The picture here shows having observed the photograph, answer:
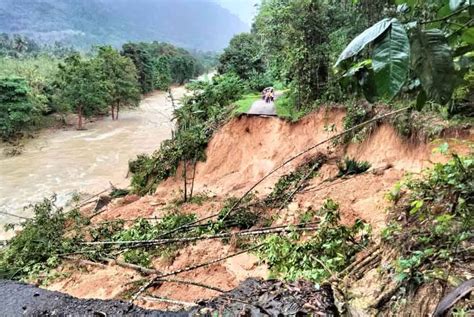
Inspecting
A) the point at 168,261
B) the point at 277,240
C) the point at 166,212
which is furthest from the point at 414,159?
the point at 166,212

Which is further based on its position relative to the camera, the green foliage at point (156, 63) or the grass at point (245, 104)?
the green foliage at point (156, 63)

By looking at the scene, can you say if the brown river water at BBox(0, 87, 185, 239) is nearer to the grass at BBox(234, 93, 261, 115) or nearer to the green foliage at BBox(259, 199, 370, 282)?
the grass at BBox(234, 93, 261, 115)

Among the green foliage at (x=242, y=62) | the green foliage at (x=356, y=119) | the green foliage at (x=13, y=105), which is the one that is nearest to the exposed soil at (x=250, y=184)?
the green foliage at (x=356, y=119)

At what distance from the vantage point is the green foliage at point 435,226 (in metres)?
2.00

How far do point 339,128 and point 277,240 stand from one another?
192 inches

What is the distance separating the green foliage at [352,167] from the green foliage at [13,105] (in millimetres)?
19748

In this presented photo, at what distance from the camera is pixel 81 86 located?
2394cm

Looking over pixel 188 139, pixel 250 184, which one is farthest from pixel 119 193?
pixel 250 184

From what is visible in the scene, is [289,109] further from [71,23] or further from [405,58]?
[71,23]

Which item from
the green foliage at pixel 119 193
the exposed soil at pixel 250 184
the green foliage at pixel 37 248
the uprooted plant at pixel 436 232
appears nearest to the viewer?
the uprooted plant at pixel 436 232

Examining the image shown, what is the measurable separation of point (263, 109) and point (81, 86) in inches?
695

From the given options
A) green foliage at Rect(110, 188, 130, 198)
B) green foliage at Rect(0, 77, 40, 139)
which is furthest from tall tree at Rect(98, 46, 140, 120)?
green foliage at Rect(110, 188, 130, 198)

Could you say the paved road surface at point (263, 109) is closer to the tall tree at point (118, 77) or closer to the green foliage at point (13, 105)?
the green foliage at point (13, 105)

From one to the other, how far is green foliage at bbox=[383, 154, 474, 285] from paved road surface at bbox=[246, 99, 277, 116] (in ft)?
23.4
